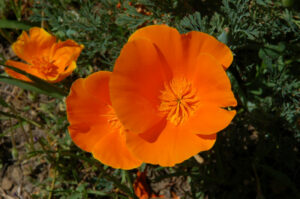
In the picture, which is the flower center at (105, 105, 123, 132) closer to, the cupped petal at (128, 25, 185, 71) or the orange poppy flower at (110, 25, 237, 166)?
the orange poppy flower at (110, 25, 237, 166)

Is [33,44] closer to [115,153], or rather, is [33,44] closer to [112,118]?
[112,118]

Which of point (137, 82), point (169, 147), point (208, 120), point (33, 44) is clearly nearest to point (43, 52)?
point (33, 44)

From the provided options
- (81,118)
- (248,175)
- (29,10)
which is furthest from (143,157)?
(29,10)

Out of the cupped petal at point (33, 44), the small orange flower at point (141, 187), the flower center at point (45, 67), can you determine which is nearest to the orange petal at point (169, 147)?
the small orange flower at point (141, 187)

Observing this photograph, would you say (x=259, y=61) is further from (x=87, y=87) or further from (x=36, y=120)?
(x=36, y=120)

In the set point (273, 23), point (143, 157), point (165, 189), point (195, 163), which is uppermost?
point (273, 23)

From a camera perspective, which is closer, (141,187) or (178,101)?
(178,101)
